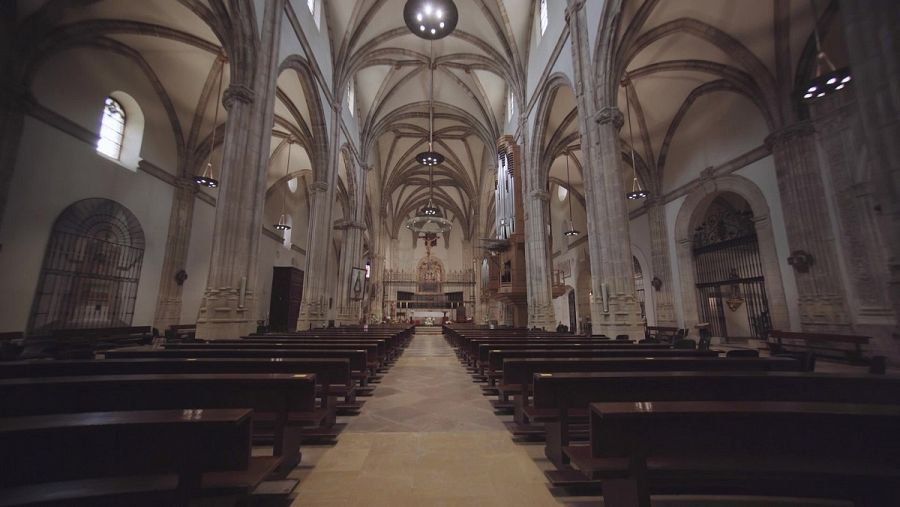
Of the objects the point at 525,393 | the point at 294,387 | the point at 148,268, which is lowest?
the point at 525,393

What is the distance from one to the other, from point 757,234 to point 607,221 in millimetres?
7168

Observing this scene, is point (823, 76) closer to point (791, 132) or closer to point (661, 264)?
point (791, 132)

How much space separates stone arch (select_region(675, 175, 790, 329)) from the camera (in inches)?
404

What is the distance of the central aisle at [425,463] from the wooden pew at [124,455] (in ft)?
3.34

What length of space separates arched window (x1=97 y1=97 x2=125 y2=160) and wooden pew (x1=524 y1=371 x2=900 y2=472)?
13580 mm

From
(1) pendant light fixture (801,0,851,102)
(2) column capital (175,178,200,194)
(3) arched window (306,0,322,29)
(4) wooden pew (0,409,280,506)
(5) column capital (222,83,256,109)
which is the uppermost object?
(3) arched window (306,0,322,29)

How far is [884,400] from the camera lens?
6.95 feet

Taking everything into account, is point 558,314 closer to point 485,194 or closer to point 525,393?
point 485,194

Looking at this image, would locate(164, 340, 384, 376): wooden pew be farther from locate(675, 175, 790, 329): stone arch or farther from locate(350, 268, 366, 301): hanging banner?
locate(675, 175, 790, 329): stone arch

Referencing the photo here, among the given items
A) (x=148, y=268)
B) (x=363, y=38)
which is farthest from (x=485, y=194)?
(x=148, y=268)

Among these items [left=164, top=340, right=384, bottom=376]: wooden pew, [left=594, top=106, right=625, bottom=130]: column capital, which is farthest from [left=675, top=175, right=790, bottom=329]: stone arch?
[left=164, top=340, right=384, bottom=376]: wooden pew

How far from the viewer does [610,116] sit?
7.97 metres

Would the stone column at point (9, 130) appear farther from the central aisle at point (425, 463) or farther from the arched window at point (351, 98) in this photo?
the arched window at point (351, 98)

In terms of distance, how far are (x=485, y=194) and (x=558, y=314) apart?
10.3 m
